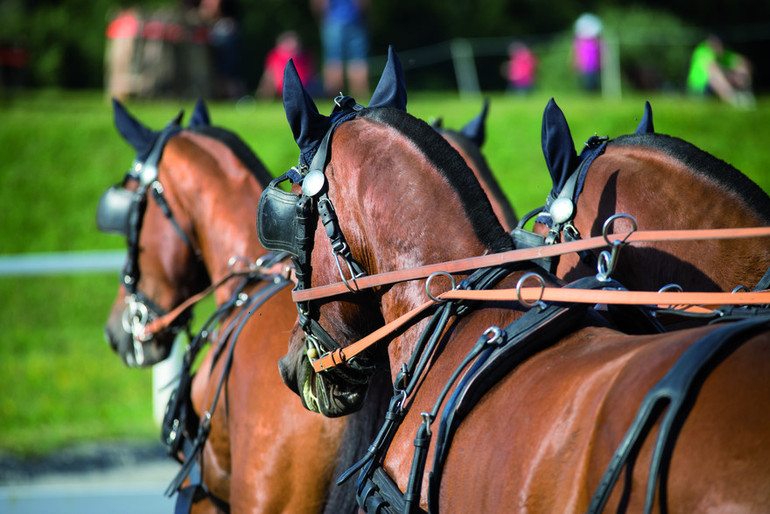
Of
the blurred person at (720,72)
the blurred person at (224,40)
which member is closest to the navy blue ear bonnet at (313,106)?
the blurred person at (224,40)

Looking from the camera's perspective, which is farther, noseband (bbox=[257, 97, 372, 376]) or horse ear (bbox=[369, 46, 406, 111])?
horse ear (bbox=[369, 46, 406, 111])

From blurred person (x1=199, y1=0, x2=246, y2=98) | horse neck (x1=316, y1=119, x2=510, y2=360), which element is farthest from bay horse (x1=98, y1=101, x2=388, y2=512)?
blurred person (x1=199, y1=0, x2=246, y2=98)

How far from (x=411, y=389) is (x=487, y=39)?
23161 millimetres

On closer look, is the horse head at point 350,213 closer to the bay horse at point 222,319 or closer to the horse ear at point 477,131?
the bay horse at point 222,319

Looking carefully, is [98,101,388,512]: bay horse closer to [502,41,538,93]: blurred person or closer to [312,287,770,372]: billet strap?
[312,287,770,372]: billet strap

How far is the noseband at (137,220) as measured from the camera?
3.66 m

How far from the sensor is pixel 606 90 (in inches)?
589

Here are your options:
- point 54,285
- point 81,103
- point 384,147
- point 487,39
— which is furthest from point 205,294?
point 487,39

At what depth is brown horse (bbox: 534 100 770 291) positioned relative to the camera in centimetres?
255

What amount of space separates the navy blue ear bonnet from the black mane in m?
1.24

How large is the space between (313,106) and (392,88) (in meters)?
0.28

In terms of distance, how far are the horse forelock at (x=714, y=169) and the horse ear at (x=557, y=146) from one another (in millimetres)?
268

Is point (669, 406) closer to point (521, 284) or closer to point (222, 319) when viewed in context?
point (521, 284)

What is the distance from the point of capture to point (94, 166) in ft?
38.7
